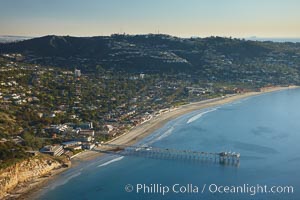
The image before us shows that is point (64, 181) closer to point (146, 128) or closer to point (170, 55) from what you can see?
point (146, 128)

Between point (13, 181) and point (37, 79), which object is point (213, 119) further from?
point (13, 181)

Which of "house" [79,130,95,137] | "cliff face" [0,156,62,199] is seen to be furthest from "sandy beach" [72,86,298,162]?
"cliff face" [0,156,62,199]

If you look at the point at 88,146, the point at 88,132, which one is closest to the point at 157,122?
the point at 88,132

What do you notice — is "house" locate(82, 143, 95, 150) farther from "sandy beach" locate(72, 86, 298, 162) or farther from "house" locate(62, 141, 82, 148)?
"sandy beach" locate(72, 86, 298, 162)

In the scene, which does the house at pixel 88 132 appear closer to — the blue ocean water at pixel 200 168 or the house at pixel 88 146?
the house at pixel 88 146

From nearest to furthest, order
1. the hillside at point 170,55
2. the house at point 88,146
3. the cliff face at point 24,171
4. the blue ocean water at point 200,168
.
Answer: the cliff face at point 24,171, the blue ocean water at point 200,168, the house at point 88,146, the hillside at point 170,55

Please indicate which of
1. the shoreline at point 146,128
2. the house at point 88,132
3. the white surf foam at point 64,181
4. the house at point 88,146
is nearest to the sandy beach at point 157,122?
the shoreline at point 146,128

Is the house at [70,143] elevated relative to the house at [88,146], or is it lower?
elevated
